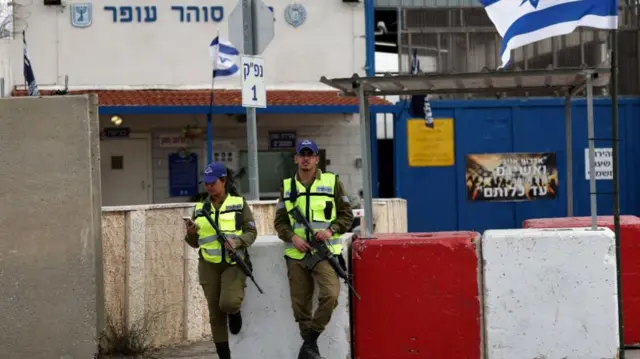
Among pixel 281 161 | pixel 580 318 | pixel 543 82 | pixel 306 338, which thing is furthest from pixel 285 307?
pixel 281 161

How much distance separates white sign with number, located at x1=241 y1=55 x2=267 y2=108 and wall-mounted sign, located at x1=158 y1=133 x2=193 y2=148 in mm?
8304

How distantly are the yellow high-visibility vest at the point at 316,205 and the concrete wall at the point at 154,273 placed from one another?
64.3 inches

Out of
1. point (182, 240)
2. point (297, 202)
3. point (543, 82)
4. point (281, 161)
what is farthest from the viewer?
point (281, 161)

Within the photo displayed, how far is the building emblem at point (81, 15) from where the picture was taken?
18969mm

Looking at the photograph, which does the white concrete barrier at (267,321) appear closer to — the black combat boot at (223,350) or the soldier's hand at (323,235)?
the black combat boot at (223,350)

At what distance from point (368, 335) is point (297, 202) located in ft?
4.20

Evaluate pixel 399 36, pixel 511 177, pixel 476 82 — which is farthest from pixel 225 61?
pixel 476 82

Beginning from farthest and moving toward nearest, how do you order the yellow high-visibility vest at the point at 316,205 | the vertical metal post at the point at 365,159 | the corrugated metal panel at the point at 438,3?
the corrugated metal panel at the point at 438,3 < the vertical metal post at the point at 365,159 < the yellow high-visibility vest at the point at 316,205

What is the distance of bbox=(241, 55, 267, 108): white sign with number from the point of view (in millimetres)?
10828

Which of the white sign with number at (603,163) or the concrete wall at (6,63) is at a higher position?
the concrete wall at (6,63)

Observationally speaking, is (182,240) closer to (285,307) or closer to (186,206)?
(186,206)

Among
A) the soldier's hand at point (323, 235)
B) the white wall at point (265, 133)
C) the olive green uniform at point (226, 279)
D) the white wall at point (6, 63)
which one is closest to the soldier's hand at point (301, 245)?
the soldier's hand at point (323, 235)

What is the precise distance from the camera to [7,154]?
8609mm

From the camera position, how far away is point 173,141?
1923 cm
